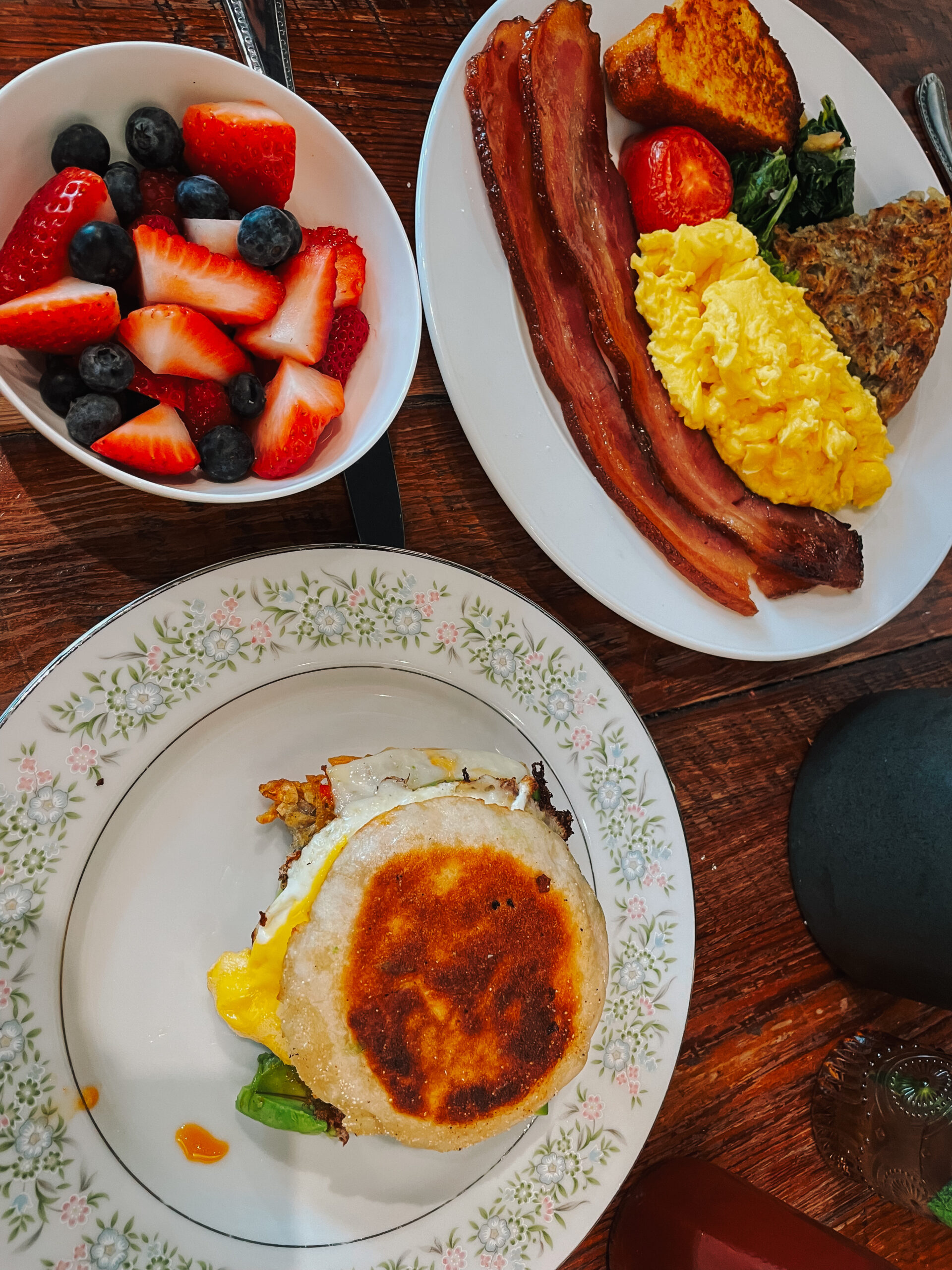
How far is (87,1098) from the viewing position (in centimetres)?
133

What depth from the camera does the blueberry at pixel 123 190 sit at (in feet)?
3.74

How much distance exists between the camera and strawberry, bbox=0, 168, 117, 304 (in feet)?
3.53

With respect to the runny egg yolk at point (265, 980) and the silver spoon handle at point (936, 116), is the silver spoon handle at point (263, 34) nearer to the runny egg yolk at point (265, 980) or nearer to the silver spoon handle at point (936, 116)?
the runny egg yolk at point (265, 980)

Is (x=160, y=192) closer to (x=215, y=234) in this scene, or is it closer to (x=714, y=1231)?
(x=215, y=234)

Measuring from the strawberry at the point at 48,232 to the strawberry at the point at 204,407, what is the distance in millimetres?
222

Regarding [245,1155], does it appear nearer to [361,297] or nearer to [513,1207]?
[513,1207]

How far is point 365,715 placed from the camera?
5.18ft

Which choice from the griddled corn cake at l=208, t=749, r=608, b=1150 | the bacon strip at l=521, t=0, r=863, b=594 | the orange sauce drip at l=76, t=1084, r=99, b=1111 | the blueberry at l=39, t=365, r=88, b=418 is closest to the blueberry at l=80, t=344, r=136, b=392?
the blueberry at l=39, t=365, r=88, b=418

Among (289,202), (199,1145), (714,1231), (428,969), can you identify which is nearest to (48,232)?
(289,202)

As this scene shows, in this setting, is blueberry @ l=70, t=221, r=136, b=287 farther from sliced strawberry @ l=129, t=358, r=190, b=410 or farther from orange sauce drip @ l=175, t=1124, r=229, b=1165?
orange sauce drip @ l=175, t=1124, r=229, b=1165

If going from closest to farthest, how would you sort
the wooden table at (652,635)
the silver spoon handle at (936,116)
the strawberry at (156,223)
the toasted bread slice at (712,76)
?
1. the strawberry at (156,223)
2. the wooden table at (652,635)
3. the toasted bread slice at (712,76)
4. the silver spoon handle at (936,116)

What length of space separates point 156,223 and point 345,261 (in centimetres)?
29

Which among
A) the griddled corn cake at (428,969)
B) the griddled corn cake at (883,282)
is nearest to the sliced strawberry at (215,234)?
the griddled corn cake at (428,969)

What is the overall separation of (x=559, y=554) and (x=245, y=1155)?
123cm
